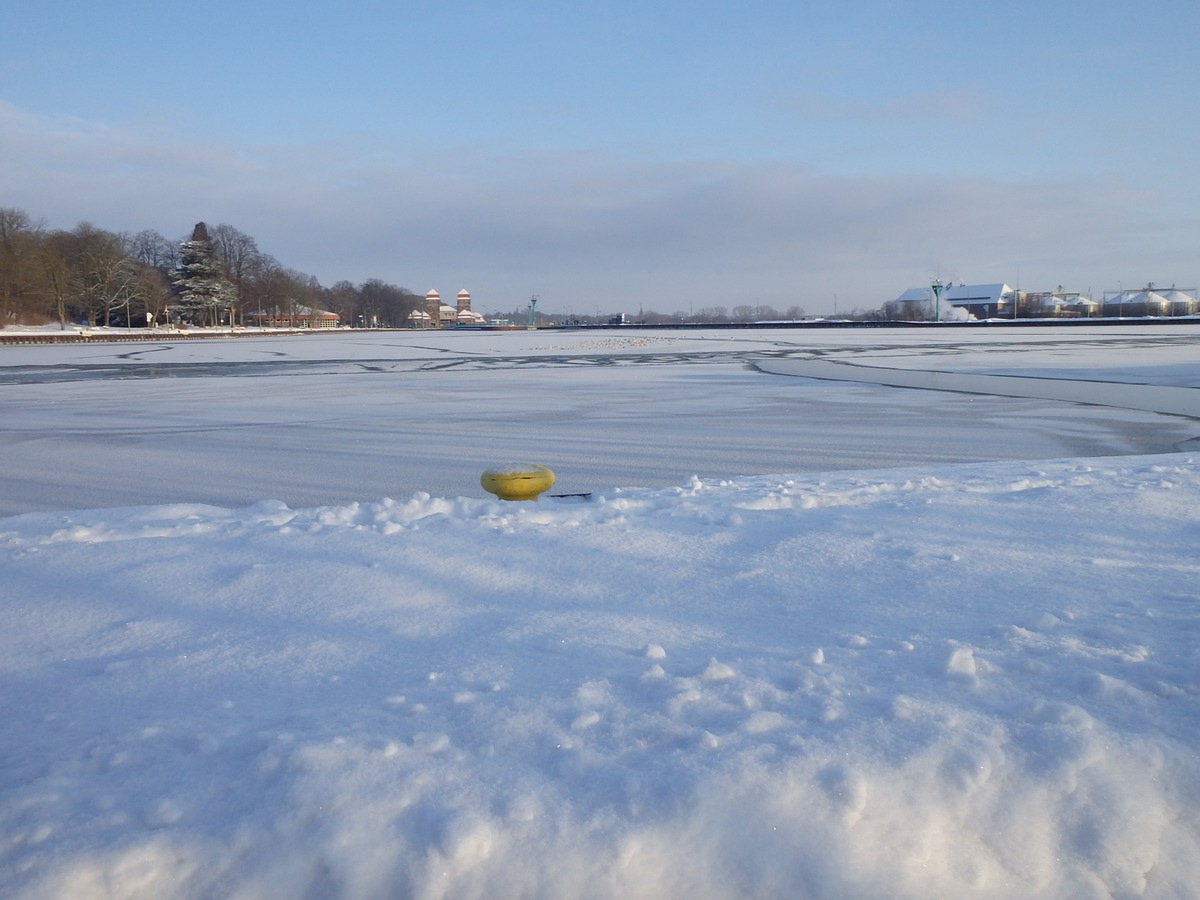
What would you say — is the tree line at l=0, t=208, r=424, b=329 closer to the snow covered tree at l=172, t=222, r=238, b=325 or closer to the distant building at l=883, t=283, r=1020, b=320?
the snow covered tree at l=172, t=222, r=238, b=325

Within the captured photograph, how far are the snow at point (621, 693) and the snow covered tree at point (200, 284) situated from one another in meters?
84.0

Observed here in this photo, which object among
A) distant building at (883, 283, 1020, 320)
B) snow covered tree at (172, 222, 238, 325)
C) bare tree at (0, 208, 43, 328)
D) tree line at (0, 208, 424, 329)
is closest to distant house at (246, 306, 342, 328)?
tree line at (0, 208, 424, 329)

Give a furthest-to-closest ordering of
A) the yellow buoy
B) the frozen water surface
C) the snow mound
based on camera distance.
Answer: the frozen water surface, the yellow buoy, the snow mound

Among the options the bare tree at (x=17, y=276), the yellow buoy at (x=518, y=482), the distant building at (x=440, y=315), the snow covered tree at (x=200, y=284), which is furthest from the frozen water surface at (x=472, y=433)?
the distant building at (x=440, y=315)

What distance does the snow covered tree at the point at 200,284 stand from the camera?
81750mm

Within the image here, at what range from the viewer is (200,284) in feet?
268

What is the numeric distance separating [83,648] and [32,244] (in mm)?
79331

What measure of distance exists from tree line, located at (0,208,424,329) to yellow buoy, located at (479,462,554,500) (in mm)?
70831

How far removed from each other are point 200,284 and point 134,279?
316 inches

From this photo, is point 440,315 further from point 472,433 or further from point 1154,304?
point 472,433

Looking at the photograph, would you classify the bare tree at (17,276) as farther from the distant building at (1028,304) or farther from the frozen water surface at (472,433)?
the distant building at (1028,304)

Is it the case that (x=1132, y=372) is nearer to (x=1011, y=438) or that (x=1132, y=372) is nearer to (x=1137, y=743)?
(x=1011, y=438)

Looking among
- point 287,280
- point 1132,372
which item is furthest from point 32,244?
point 1132,372

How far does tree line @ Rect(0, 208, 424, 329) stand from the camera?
6694 centimetres
